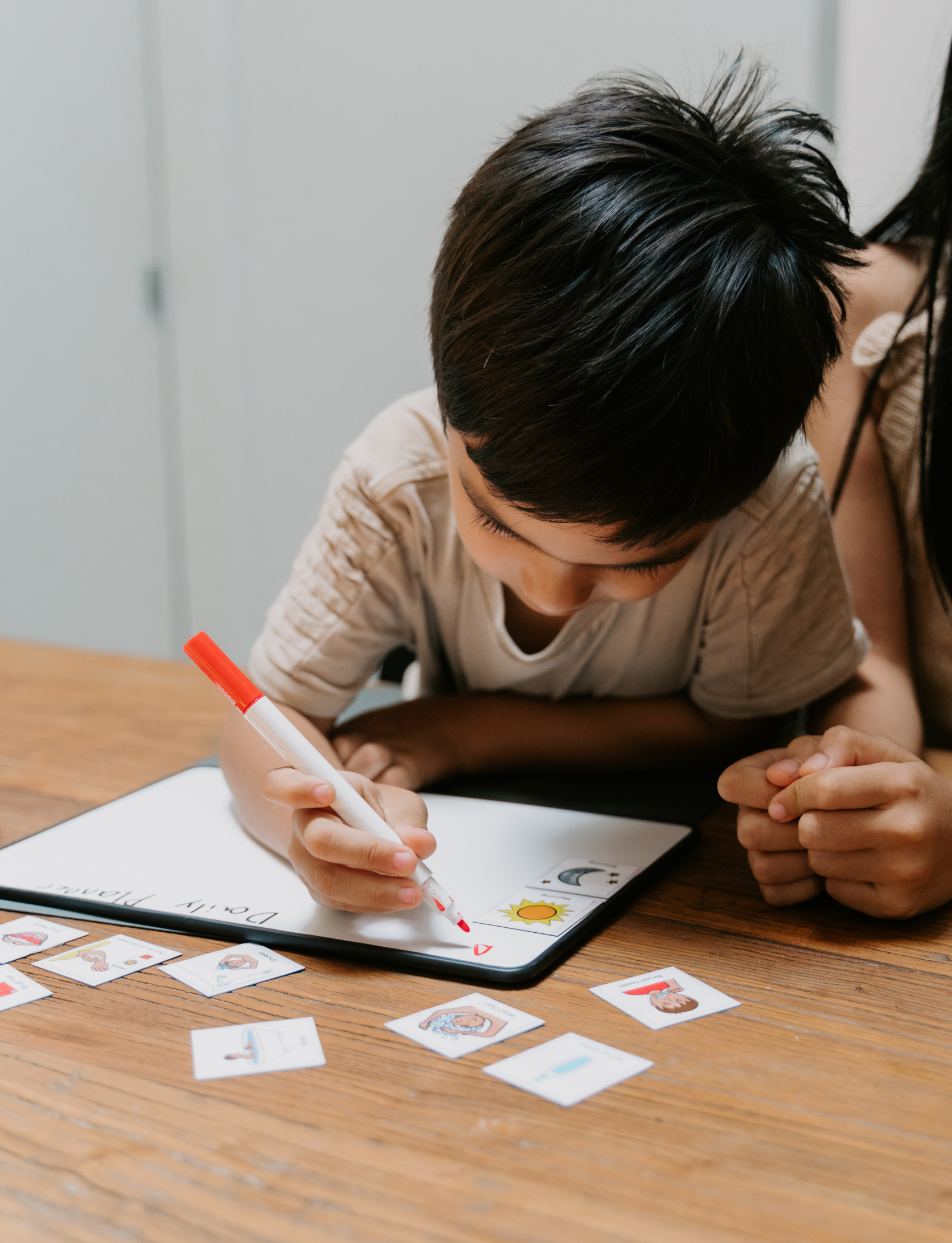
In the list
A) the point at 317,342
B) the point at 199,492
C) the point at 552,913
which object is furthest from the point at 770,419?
the point at 199,492

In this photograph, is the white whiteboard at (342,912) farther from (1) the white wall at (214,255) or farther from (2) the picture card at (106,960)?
(1) the white wall at (214,255)

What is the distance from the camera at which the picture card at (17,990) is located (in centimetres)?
50

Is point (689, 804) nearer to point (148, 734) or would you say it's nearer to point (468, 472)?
point (468, 472)

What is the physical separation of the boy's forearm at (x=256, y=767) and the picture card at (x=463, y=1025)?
0.19m

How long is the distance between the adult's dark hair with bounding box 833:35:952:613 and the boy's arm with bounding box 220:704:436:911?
20.5 inches

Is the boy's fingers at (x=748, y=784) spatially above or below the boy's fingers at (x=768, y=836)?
above

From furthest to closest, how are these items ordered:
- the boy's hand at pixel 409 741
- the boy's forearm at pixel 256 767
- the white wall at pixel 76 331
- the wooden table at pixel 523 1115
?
1. the white wall at pixel 76 331
2. the boy's hand at pixel 409 741
3. the boy's forearm at pixel 256 767
4. the wooden table at pixel 523 1115

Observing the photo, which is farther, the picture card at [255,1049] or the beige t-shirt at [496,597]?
the beige t-shirt at [496,597]

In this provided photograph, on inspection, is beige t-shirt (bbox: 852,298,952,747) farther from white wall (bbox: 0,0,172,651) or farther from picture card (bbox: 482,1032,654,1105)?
white wall (bbox: 0,0,172,651)

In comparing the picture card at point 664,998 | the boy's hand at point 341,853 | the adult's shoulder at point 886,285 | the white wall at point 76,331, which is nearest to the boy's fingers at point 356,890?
the boy's hand at point 341,853

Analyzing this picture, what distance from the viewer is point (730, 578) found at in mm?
831

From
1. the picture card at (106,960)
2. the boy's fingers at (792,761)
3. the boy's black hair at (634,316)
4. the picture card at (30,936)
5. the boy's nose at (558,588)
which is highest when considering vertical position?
the boy's black hair at (634,316)

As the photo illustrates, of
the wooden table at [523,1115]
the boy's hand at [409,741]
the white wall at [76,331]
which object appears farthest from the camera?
the white wall at [76,331]

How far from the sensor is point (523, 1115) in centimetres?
41
